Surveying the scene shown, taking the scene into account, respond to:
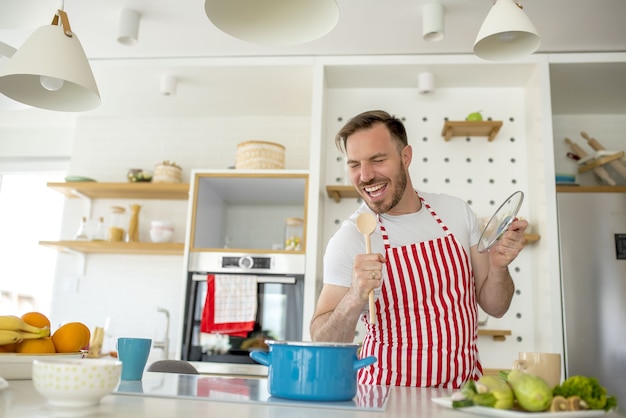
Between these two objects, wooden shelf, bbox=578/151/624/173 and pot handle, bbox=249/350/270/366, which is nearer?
pot handle, bbox=249/350/270/366

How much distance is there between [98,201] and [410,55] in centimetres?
251

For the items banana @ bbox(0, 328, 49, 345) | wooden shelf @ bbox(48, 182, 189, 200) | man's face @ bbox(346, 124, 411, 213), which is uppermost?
wooden shelf @ bbox(48, 182, 189, 200)

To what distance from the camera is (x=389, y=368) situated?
1743mm

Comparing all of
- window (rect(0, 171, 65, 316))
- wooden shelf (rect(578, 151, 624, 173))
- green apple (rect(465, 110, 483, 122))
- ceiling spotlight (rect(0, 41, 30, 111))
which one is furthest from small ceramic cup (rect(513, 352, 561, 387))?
window (rect(0, 171, 65, 316))

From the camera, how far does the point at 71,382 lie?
85cm

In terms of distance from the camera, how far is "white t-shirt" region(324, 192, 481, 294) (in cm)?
183

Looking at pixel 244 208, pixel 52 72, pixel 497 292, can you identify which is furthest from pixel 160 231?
pixel 497 292

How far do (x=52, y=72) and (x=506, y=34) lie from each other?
4.98ft

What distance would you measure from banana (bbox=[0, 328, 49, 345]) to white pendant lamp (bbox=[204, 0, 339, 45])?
2.66ft

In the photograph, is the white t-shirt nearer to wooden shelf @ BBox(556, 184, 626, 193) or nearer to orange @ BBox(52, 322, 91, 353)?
orange @ BBox(52, 322, 91, 353)

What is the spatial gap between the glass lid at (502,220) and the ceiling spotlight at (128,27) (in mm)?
2265

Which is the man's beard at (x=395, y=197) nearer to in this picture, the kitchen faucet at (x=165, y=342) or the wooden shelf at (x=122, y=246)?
the wooden shelf at (x=122, y=246)

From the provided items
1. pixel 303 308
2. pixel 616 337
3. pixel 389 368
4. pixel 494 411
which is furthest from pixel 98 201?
pixel 494 411

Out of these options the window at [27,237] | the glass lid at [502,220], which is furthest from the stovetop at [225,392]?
the window at [27,237]
